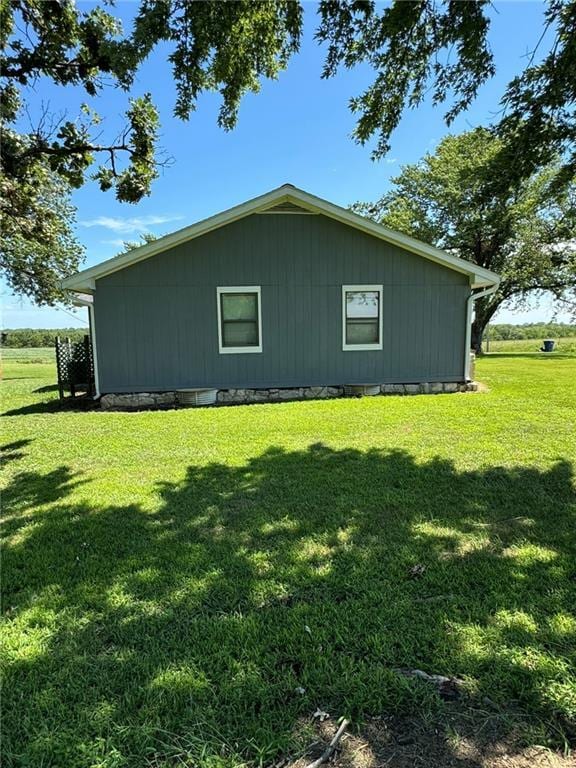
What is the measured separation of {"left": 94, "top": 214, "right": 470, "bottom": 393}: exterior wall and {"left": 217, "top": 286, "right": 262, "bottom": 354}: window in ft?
0.45

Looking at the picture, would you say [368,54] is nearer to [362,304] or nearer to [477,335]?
[362,304]

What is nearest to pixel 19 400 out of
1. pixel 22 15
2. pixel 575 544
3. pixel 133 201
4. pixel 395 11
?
pixel 133 201

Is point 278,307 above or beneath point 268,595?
above

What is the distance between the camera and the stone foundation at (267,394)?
8859mm

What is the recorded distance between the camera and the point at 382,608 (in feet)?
7.32

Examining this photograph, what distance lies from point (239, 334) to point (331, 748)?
26.9 ft

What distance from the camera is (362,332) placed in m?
9.60

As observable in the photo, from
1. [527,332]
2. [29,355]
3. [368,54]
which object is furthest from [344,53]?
[527,332]

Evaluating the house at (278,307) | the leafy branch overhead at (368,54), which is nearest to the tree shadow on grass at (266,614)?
the leafy branch overhead at (368,54)

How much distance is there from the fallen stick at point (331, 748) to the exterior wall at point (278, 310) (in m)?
7.88

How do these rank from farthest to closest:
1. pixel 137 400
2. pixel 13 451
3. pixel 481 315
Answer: pixel 481 315, pixel 137 400, pixel 13 451

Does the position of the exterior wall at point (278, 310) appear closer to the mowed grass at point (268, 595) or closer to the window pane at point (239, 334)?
the window pane at point (239, 334)

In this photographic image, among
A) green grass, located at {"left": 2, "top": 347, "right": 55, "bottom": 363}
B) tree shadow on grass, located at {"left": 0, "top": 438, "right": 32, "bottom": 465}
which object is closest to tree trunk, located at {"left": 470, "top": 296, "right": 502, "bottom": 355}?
tree shadow on grass, located at {"left": 0, "top": 438, "right": 32, "bottom": 465}

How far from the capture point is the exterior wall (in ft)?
29.2
